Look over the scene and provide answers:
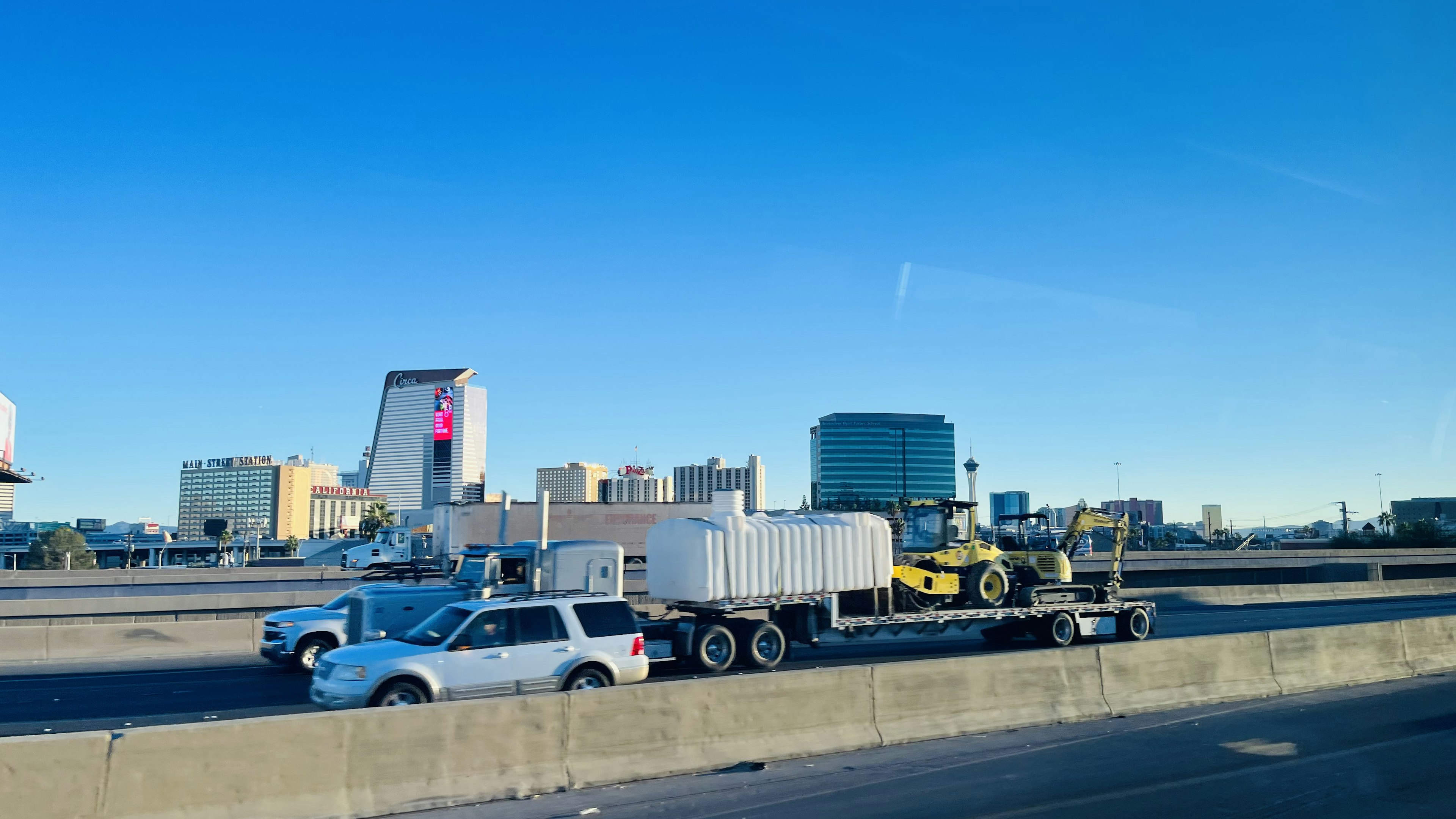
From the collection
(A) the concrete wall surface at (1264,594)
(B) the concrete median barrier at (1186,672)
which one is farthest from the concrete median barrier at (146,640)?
(A) the concrete wall surface at (1264,594)

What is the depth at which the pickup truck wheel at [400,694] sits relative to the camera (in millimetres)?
11648

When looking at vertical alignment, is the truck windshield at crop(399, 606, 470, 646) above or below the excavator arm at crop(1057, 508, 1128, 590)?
below

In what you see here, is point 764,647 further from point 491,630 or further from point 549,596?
point 491,630

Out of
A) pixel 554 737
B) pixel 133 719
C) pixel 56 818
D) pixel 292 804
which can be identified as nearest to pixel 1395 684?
pixel 554 737

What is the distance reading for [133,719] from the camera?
43.8 ft

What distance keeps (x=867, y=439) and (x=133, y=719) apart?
17711 cm

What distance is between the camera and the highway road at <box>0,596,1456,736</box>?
13539 millimetres

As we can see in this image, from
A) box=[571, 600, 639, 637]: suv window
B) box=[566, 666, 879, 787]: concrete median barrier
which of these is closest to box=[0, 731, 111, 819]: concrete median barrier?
box=[566, 666, 879, 787]: concrete median barrier

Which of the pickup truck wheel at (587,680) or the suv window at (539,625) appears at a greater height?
the suv window at (539,625)

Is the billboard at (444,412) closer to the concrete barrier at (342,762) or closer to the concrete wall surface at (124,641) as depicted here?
the concrete wall surface at (124,641)

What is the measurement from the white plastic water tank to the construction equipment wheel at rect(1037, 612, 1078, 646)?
4272mm

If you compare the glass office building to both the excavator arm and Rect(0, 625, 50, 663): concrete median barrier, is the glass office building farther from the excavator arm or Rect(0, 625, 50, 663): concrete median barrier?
Rect(0, 625, 50, 663): concrete median barrier

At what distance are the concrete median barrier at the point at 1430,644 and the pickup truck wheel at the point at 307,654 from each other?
1825 cm

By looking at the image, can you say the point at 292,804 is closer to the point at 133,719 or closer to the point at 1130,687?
the point at 133,719
